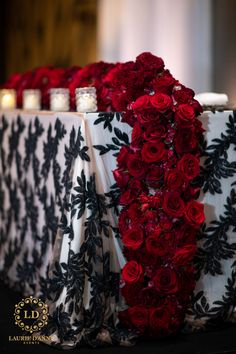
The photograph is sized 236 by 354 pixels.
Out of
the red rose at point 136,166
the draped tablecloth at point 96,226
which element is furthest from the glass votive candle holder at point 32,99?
the red rose at point 136,166

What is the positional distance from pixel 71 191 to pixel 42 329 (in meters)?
0.46

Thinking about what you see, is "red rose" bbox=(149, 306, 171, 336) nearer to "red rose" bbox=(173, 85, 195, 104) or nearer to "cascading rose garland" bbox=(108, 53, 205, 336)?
"cascading rose garland" bbox=(108, 53, 205, 336)

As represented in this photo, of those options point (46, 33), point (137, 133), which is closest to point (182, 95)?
point (137, 133)

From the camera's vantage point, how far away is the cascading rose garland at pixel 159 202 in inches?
88.9

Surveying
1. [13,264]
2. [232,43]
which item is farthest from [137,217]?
[232,43]

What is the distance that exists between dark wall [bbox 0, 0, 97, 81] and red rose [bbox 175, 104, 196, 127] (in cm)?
434

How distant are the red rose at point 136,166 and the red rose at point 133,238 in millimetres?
171

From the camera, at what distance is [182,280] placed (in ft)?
7.54

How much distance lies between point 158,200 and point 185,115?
11.1 inches

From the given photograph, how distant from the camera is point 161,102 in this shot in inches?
88.7

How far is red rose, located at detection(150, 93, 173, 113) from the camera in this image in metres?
2.24
